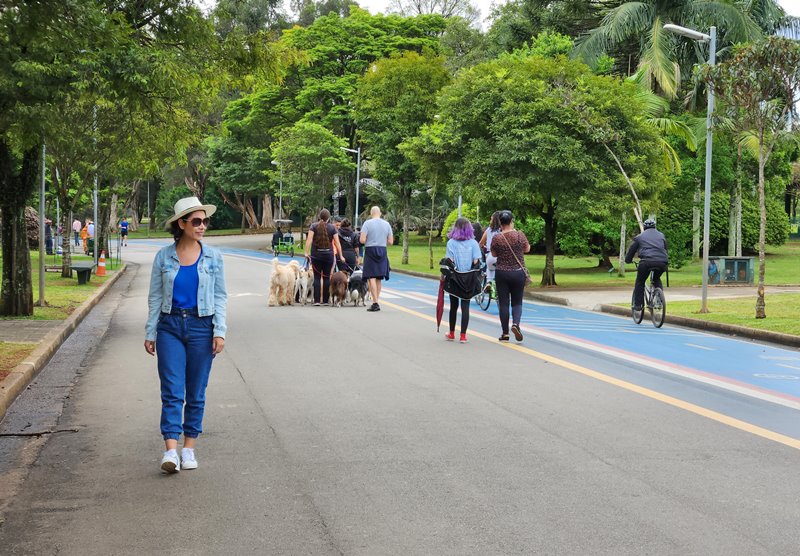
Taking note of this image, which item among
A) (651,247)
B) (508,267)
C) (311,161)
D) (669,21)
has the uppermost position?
(669,21)

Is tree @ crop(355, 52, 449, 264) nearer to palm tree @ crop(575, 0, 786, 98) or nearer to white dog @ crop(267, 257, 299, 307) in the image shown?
palm tree @ crop(575, 0, 786, 98)

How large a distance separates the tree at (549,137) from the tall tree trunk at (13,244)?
1234cm

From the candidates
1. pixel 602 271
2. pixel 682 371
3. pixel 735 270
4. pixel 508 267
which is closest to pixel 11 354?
pixel 508 267

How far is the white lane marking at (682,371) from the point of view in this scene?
932 centimetres

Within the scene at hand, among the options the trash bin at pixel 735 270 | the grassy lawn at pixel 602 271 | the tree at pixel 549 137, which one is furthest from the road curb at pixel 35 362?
the trash bin at pixel 735 270

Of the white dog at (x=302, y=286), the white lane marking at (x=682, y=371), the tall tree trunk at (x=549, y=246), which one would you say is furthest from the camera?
the tall tree trunk at (x=549, y=246)

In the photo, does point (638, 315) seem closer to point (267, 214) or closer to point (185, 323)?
point (185, 323)

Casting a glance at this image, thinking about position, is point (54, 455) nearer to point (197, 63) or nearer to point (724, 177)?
point (197, 63)

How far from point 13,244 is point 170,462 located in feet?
36.8

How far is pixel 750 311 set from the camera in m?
18.6

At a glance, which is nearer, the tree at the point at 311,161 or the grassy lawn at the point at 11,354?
the grassy lawn at the point at 11,354

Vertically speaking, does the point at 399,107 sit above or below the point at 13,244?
above

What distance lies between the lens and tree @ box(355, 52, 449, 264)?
40031mm

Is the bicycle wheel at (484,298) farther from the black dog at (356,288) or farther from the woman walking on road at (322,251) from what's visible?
the woman walking on road at (322,251)
